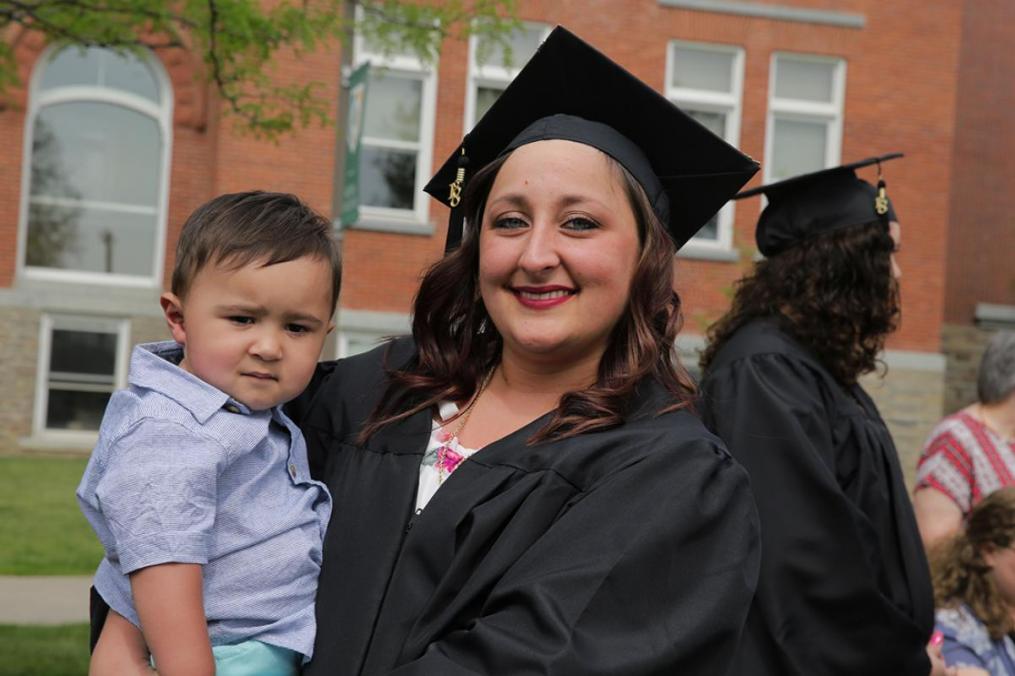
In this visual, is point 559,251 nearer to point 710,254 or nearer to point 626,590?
point 626,590

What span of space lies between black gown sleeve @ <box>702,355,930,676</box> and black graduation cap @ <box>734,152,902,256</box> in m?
0.73

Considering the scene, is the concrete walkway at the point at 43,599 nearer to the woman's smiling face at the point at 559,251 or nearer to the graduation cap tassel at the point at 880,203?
the graduation cap tassel at the point at 880,203

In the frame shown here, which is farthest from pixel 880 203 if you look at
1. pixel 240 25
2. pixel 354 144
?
pixel 354 144

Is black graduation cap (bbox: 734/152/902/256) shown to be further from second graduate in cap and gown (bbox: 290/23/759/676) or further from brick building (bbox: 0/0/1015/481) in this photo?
brick building (bbox: 0/0/1015/481)

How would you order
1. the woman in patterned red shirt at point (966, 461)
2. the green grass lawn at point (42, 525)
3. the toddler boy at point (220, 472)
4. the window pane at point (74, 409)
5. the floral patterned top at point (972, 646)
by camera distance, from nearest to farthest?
1. the toddler boy at point (220, 472)
2. the floral patterned top at point (972, 646)
3. the woman in patterned red shirt at point (966, 461)
4. the green grass lawn at point (42, 525)
5. the window pane at point (74, 409)

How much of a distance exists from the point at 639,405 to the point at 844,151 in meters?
14.7

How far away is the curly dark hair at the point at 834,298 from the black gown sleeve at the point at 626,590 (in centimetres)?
177

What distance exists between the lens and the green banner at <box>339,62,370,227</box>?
722 cm

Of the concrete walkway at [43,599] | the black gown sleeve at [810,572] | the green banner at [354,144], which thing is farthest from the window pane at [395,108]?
the black gown sleeve at [810,572]

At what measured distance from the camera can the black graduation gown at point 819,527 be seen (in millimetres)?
3260

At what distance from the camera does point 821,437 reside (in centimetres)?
346

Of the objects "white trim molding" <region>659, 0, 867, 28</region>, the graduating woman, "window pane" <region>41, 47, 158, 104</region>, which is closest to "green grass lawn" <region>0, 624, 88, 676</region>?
Result: the graduating woman

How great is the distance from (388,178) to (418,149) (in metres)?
0.50

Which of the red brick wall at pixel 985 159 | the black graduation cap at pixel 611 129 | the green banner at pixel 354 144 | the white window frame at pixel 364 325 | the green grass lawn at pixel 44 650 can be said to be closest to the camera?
the black graduation cap at pixel 611 129
